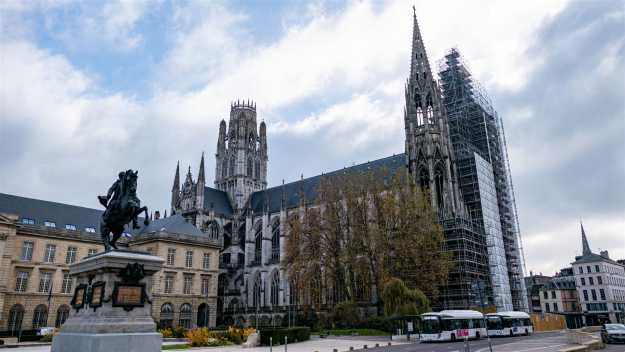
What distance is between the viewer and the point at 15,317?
40969 mm

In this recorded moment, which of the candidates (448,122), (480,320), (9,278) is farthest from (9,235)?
(448,122)

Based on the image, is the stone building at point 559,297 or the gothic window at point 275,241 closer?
the gothic window at point 275,241

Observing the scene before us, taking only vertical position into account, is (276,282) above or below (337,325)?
above

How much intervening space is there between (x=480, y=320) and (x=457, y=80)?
129 ft

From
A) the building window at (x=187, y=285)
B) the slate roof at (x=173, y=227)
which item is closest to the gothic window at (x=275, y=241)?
the slate roof at (x=173, y=227)

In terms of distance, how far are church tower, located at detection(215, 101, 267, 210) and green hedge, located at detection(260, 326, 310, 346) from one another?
47.5m

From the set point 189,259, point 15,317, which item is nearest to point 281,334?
point 189,259

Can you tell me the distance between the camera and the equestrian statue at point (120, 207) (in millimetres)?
14945

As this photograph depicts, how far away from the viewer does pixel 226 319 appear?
64000 millimetres

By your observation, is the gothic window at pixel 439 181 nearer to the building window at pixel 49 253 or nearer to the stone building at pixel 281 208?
the stone building at pixel 281 208

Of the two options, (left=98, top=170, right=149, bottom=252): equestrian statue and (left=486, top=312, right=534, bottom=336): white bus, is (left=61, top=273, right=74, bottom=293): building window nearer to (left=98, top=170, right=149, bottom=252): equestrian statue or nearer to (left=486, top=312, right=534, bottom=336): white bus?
(left=98, top=170, right=149, bottom=252): equestrian statue

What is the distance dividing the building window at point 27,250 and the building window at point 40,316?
4843 millimetres

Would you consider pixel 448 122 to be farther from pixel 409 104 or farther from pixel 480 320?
pixel 480 320

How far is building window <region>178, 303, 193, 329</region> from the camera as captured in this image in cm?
4831
